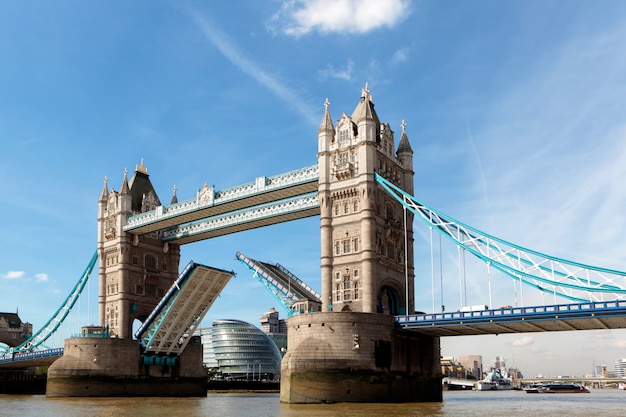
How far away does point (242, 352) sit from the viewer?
135 meters

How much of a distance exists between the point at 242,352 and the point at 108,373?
66.5 metres

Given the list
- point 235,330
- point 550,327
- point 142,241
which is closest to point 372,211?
point 550,327

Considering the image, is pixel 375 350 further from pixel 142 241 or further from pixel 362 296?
pixel 142 241

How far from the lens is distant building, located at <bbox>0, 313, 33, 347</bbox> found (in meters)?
117

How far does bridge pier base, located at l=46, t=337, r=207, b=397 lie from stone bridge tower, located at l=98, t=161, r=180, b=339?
438cm

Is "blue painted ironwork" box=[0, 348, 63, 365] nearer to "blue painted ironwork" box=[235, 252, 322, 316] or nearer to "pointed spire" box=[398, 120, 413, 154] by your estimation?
"blue painted ironwork" box=[235, 252, 322, 316]

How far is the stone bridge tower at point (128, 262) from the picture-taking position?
76.2 m

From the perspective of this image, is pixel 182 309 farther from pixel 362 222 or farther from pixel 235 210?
pixel 362 222

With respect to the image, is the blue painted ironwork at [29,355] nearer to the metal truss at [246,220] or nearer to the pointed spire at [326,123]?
the metal truss at [246,220]

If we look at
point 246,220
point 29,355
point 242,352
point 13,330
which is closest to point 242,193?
point 246,220

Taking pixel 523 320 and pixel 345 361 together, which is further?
pixel 345 361

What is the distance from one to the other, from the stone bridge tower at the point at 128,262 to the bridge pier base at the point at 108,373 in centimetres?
438

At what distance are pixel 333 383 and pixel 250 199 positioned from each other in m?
21.1

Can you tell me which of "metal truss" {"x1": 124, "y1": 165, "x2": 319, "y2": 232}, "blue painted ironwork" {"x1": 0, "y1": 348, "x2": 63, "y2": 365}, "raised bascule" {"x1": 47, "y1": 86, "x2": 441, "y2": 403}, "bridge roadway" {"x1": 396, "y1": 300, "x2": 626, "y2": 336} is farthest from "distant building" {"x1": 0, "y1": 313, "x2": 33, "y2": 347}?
"bridge roadway" {"x1": 396, "y1": 300, "x2": 626, "y2": 336}
